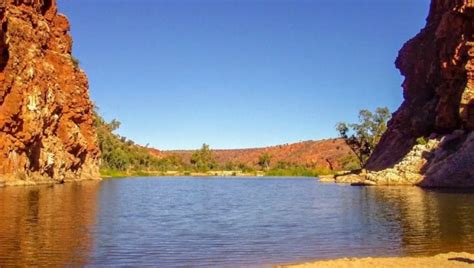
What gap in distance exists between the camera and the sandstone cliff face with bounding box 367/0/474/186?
238 ft

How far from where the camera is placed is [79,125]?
390ft

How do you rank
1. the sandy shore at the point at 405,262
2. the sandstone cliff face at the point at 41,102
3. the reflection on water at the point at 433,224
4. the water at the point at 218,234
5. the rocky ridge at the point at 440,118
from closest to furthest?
the sandy shore at the point at 405,262 → the water at the point at 218,234 → the reflection on water at the point at 433,224 → the rocky ridge at the point at 440,118 → the sandstone cliff face at the point at 41,102

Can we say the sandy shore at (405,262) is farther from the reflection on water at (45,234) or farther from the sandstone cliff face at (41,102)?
the sandstone cliff face at (41,102)

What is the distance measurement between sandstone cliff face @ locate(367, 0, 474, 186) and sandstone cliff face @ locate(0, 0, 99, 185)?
179 feet

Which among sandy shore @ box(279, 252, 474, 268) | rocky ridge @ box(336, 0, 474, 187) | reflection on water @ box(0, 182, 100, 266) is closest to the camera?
sandy shore @ box(279, 252, 474, 268)

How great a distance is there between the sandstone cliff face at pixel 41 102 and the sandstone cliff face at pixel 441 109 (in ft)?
179

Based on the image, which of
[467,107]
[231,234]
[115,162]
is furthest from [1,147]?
[115,162]

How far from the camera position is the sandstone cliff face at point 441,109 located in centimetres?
7262

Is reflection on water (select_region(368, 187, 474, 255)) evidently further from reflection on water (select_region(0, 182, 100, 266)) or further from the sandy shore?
reflection on water (select_region(0, 182, 100, 266))

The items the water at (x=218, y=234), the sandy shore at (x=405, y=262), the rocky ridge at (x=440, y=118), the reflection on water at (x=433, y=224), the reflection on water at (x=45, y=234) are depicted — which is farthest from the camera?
the rocky ridge at (x=440, y=118)

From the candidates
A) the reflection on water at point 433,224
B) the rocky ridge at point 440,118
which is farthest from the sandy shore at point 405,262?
the rocky ridge at point 440,118

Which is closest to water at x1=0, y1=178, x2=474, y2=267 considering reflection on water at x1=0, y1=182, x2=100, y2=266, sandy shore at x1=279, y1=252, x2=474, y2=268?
reflection on water at x1=0, y1=182, x2=100, y2=266

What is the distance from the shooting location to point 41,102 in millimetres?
85500

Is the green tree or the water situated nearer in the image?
the water
